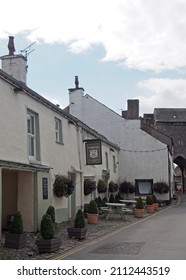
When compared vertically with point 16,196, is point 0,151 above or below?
above

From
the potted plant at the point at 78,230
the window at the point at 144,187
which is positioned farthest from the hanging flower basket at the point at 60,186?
the window at the point at 144,187

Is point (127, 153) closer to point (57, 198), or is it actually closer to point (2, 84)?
point (57, 198)

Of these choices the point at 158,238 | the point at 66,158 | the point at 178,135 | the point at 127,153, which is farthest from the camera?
the point at 178,135

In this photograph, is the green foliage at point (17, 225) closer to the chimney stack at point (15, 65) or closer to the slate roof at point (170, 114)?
the chimney stack at point (15, 65)

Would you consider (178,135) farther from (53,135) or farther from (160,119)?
(53,135)

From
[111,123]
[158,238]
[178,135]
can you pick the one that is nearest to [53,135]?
[158,238]

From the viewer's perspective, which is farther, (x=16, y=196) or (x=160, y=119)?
(x=160, y=119)

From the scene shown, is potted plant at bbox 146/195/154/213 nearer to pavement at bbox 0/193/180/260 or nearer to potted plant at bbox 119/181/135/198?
potted plant at bbox 119/181/135/198

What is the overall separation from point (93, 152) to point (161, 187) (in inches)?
573

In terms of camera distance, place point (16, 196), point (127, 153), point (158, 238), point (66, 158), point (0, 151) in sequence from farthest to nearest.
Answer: point (127, 153) < point (66, 158) < point (16, 196) < point (158, 238) < point (0, 151)

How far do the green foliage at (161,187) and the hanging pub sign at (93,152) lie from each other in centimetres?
1432

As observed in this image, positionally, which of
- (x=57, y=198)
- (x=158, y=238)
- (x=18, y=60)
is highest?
(x=18, y=60)

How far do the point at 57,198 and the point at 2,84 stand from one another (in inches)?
258

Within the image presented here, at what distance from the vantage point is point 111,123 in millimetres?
37406
